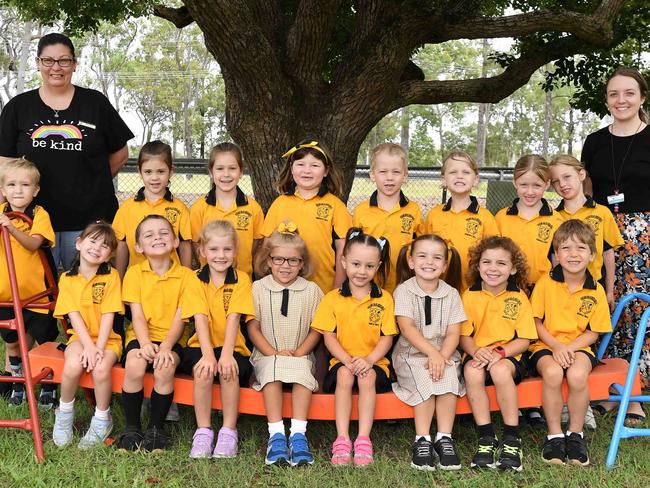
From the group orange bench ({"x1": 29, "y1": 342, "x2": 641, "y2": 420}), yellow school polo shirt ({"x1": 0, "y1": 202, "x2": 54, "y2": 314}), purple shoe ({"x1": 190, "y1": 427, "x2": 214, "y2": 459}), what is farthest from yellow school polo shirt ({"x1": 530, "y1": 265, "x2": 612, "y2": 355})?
yellow school polo shirt ({"x1": 0, "y1": 202, "x2": 54, "y2": 314})

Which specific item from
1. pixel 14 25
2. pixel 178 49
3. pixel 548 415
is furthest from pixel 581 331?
pixel 178 49

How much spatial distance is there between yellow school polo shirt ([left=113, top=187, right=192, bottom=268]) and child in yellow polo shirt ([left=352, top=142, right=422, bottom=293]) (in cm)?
119

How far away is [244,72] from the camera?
584 centimetres

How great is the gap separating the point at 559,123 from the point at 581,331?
51.5 metres

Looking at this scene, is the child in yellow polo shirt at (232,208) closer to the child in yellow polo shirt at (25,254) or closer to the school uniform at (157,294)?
the school uniform at (157,294)

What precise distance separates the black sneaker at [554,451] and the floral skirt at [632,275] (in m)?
1.21

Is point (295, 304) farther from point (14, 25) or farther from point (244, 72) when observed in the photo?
point (14, 25)

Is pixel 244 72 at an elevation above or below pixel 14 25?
below

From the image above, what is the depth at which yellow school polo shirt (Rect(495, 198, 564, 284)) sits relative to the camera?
14.4 feet

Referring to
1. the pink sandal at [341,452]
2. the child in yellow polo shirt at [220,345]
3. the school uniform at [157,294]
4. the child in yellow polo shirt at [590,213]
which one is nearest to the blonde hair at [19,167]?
the school uniform at [157,294]

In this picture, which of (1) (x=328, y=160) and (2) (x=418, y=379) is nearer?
(2) (x=418, y=379)

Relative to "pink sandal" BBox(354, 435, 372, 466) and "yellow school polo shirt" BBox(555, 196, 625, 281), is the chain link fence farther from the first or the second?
"pink sandal" BBox(354, 435, 372, 466)

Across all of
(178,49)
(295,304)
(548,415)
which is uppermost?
(178,49)

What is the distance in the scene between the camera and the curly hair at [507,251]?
4.02 metres
